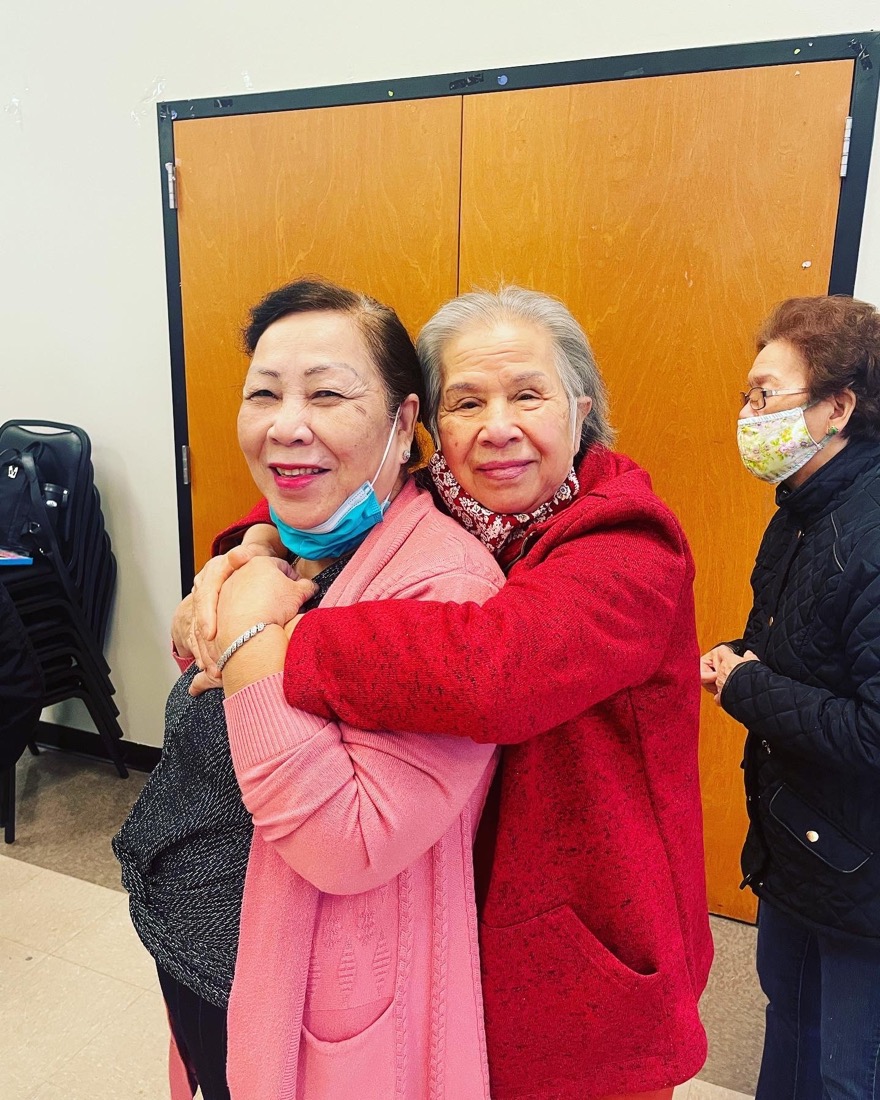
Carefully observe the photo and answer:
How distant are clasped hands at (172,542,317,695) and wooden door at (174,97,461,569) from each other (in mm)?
1508

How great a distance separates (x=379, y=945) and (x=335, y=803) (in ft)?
0.73

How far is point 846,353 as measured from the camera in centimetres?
140

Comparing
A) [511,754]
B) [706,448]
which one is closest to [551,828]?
[511,754]

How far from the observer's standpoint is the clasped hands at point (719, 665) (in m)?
1.49

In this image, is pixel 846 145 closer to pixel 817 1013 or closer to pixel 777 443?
pixel 777 443

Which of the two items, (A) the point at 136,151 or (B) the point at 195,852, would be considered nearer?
(B) the point at 195,852

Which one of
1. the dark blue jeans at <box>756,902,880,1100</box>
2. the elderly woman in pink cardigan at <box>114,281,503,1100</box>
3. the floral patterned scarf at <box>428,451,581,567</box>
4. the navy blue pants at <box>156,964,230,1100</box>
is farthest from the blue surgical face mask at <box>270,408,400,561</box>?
the dark blue jeans at <box>756,902,880,1100</box>

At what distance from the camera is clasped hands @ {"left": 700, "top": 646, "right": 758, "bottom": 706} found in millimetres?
1486

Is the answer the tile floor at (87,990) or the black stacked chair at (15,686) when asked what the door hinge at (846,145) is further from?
the black stacked chair at (15,686)

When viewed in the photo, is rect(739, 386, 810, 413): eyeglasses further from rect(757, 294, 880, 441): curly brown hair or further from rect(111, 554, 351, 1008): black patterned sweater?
rect(111, 554, 351, 1008): black patterned sweater

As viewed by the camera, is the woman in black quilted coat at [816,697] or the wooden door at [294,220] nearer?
the woman in black quilted coat at [816,697]

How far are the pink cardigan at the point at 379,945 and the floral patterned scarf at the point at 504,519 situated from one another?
8 centimetres

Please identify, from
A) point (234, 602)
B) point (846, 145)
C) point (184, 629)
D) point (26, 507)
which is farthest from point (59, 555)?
point (846, 145)

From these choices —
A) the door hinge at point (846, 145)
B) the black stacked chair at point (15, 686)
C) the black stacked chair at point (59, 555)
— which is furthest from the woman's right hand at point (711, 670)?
the black stacked chair at point (59, 555)
